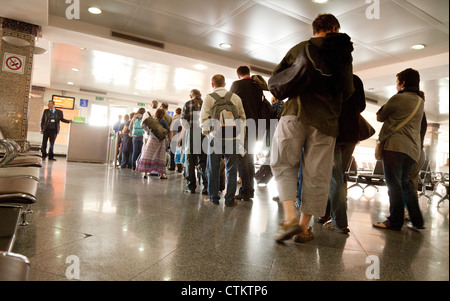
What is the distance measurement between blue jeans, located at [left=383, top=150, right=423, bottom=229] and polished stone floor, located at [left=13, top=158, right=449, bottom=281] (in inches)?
5.5

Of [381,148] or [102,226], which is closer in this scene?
[102,226]

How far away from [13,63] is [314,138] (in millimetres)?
5832

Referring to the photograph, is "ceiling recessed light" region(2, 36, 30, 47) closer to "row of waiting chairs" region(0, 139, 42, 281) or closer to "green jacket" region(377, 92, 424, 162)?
"row of waiting chairs" region(0, 139, 42, 281)

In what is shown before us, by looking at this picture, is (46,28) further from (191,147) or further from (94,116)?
(94,116)

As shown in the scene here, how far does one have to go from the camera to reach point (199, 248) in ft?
5.44

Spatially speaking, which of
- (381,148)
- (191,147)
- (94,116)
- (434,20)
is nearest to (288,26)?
(434,20)

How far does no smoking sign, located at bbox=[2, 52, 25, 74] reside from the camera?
206 inches

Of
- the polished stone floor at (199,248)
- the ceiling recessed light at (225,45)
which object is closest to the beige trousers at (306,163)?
the polished stone floor at (199,248)

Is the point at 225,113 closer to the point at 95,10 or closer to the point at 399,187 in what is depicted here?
the point at 399,187

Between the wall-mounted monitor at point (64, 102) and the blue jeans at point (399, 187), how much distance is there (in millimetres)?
15370

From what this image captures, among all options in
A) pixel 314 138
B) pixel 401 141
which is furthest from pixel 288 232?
pixel 401 141

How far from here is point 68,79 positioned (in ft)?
41.1
